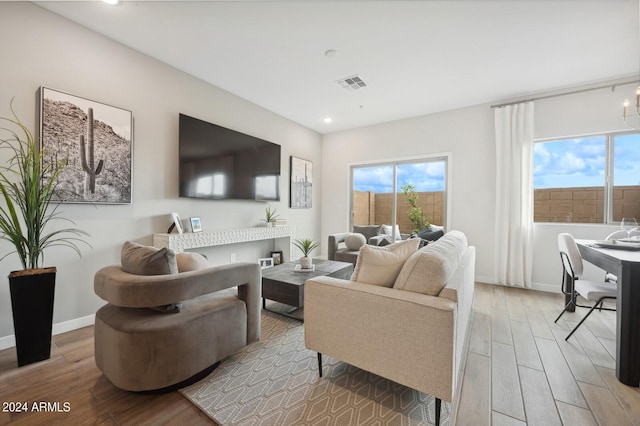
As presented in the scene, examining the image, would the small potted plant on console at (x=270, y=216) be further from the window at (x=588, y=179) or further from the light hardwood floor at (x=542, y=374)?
the window at (x=588, y=179)

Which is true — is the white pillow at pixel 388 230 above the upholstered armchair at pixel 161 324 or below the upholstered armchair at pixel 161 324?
above

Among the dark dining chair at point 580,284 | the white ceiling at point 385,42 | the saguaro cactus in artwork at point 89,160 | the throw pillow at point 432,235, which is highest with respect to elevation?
the white ceiling at point 385,42

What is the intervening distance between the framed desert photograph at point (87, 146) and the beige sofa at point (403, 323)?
232 centimetres

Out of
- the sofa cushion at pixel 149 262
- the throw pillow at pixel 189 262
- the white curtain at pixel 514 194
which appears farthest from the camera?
the white curtain at pixel 514 194

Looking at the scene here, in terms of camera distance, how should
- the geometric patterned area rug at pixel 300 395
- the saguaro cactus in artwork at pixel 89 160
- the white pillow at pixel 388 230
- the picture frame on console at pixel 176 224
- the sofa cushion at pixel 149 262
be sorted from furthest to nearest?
1. the white pillow at pixel 388 230
2. the picture frame on console at pixel 176 224
3. the saguaro cactus in artwork at pixel 89 160
4. the sofa cushion at pixel 149 262
5. the geometric patterned area rug at pixel 300 395

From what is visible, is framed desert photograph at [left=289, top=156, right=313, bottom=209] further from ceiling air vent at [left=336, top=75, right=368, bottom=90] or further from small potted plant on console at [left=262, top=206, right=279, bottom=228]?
ceiling air vent at [left=336, top=75, right=368, bottom=90]

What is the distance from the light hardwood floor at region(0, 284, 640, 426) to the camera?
1368mm

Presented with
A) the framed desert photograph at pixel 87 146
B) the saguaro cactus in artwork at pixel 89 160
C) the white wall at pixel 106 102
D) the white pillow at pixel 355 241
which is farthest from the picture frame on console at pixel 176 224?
the white pillow at pixel 355 241

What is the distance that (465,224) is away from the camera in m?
4.21

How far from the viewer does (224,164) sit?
3.64 m

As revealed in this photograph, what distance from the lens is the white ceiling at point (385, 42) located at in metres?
2.17

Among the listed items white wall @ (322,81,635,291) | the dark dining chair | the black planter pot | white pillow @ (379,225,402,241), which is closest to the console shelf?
the black planter pot

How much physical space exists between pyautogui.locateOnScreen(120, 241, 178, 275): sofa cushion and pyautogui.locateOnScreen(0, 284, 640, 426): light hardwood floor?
734 mm

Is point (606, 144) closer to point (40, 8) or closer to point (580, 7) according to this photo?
point (580, 7)
